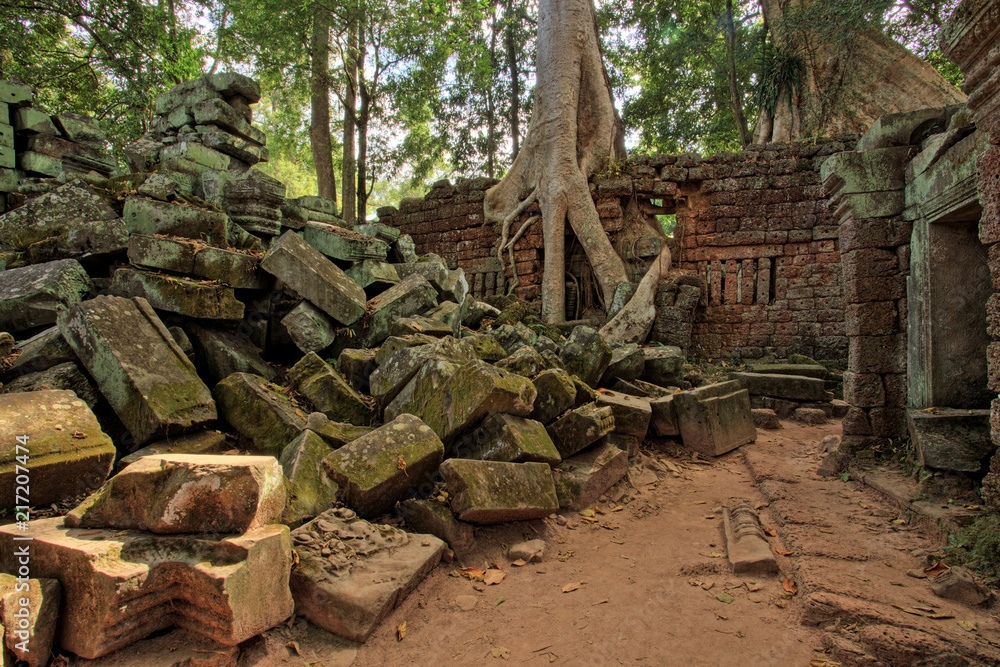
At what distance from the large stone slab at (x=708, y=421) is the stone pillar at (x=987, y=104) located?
2.31 m

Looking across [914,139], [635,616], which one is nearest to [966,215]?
[914,139]

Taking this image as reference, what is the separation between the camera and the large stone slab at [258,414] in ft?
10.5

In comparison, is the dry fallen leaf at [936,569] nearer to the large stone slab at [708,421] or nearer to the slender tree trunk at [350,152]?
the large stone slab at [708,421]

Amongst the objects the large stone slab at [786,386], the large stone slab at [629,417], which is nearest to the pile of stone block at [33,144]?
the large stone slab at [629,417]

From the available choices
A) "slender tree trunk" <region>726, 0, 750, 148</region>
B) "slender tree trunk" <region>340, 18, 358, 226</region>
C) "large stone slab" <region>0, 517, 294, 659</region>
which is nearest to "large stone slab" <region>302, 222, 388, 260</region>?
"large stone slab" <region>0, 517, 294, 659</region>

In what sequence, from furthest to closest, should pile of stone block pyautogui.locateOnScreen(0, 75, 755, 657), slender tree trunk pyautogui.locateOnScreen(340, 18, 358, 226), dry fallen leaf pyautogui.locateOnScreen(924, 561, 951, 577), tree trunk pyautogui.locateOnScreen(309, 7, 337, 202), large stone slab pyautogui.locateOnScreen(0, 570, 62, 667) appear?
slender tree trunk pyautogui.locateOnScreen(340, 18, 358, 226), tree trunk pyautogui.locateOnScreen(309, 7, 337, 202), dry fallen leaf pyautogui.locateOnScreen(924, 561, 951, 577), pile of stone block pyautogui.locateOnScreen(0, 75, 755, 657), large stone slab pyautogui.locateOnScreen(0, 570, 62, 667)

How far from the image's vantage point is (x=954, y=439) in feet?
11.2

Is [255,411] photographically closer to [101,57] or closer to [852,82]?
[101,57]

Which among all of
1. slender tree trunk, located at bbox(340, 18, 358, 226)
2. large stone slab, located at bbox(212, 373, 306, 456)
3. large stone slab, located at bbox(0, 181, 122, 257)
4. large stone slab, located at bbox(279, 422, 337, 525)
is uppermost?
slender tree trunk, located at bbox(340, 18, 358, 226)

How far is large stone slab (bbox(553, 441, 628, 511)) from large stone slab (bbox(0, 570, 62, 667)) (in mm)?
2841

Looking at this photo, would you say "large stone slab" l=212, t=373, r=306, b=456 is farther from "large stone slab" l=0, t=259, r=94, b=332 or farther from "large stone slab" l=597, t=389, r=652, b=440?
"large stone slab" l=597, t=389, r=652, b=440

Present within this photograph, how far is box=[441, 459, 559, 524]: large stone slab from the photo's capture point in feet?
9.52

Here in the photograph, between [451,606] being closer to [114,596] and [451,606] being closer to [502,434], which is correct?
[502,434]

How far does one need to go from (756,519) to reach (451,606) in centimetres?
221
